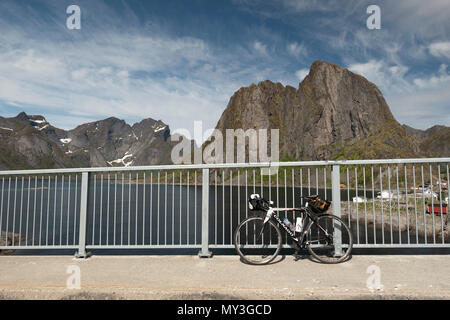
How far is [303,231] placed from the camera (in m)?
5.33

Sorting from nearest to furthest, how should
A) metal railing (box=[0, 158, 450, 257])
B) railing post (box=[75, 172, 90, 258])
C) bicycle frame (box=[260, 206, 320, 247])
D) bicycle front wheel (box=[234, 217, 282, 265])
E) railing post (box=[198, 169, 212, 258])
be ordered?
bicycle front wheel (box=[234, 217, 282, 265]), bicycle frame (box=[260, 206, 320, 247]), metal railing (box=[0, 158, 450, 257]), railing post (box=[198, 169, 212, 258]), railing post (box=[75, 172, 90, 258])

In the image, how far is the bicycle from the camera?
17.3 ft

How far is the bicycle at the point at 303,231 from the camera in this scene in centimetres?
527

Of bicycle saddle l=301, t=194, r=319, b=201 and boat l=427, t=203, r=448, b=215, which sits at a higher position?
bicycle saddle l=301, t=194, r=319, b=201

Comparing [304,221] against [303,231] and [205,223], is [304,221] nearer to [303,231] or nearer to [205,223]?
[303,231]

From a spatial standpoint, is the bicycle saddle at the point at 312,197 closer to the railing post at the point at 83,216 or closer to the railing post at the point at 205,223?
the railing post at the point at 205,223

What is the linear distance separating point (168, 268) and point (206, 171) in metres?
1.98

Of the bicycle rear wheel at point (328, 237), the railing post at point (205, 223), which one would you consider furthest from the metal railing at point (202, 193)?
the bicycle rear wheel at point (328, 237)

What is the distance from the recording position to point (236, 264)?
5230 mm

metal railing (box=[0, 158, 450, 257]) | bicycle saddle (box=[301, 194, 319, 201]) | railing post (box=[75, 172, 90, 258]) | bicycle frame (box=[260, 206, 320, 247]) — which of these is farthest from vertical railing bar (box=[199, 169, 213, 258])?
railing post (box=[75, 172, 90, 258])

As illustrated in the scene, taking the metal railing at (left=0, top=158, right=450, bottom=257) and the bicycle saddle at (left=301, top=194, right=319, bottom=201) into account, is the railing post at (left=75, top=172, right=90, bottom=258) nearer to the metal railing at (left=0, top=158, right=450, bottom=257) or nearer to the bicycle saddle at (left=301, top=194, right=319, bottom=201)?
the metal railing at (left=0, top=158, right=450, bottom=257)

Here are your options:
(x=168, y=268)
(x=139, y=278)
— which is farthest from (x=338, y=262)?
(x=139, y=278)
